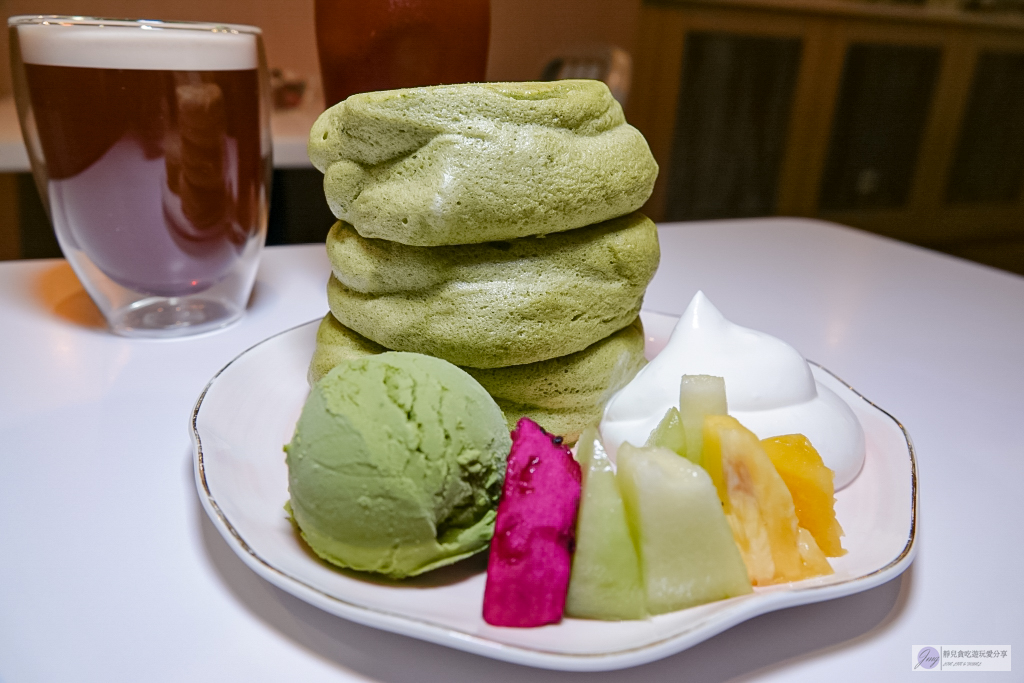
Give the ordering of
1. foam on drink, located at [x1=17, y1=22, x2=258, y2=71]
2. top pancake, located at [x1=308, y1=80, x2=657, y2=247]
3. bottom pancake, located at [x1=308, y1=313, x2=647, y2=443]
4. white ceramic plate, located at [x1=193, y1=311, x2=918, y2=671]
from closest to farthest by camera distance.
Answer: white ceramic plate, located at [x1=193, y1=311, x2=918, y2=671], top pancake, located at [x1=308, y1=80, x2=657, y2=247], bottom pancake, located at [x1=308, y1=313, x2=647, y2=443], foam on drink, located at [x1=17, y1=22, x2=258, y2=71]

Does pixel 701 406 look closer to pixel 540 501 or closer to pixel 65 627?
pixel 540 501

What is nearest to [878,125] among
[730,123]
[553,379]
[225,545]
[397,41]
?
[730,123]

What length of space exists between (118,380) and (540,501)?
0.85 m

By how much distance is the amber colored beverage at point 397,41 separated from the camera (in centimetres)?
136

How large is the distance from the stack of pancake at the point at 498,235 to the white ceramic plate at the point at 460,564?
0.18 metres

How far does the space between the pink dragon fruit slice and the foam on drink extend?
0.94 metres

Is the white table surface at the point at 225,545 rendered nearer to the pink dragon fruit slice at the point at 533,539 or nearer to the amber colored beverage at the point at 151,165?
the pink dragon fruit slice at the point at 533,539

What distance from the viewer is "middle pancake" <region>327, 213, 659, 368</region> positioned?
3.16 feet

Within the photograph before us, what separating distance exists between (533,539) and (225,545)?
36 cm

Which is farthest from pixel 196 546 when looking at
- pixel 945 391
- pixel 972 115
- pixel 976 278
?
pixel 972 115

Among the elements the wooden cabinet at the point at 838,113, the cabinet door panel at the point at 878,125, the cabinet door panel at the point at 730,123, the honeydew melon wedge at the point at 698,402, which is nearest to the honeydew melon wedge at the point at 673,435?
the honeydew melon wedge at the point at 698,402

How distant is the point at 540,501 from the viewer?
2.32 ft

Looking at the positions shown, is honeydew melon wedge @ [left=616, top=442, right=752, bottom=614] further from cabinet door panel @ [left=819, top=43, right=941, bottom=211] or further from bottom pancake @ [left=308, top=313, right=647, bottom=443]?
cabinet door panel @ [left=819, top=43, right=941, bottom=211]

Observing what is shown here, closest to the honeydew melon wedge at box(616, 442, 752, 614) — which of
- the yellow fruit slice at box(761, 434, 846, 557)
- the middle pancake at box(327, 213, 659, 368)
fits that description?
the yellow fruit slice at box(761, 434, 846, 557)
